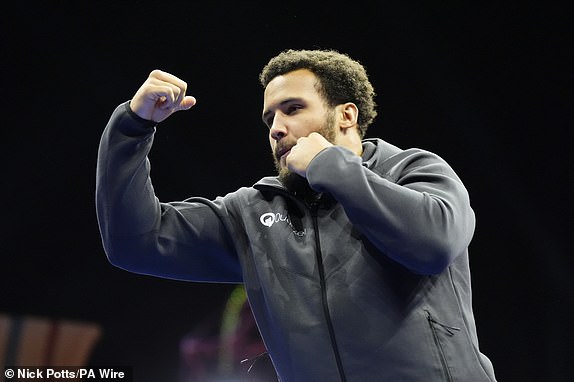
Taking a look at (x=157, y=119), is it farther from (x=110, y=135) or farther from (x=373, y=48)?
(x=373, y=48)

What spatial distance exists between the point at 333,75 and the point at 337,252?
46 centimetres

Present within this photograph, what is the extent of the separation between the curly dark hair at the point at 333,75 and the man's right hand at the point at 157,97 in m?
Result: 0.32

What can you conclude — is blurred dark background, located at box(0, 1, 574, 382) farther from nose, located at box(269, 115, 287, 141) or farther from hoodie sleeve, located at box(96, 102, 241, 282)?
nose, located at box(269, 115, 287, 141)

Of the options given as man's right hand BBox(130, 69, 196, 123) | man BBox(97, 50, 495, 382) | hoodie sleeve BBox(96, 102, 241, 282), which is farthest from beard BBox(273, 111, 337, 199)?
man's right hand BBox(130, 69, 196, 123)

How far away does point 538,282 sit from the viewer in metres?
3.27

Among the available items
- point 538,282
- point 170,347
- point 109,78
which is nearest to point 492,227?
point 538,282

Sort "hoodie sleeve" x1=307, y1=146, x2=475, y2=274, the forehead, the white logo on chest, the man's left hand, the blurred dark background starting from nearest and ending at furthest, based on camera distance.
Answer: "hoodie sleeve" x1=307, y1=146, x2=475, y2=274 < the man's left hand < the white logo on chest < the forehead < the blurred dark background

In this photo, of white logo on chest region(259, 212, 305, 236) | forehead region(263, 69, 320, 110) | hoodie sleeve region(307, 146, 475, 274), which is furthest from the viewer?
forehead region(263, 69, 320, 110)

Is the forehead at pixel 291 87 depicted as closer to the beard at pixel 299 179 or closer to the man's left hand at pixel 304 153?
the beard at pixel 299 179

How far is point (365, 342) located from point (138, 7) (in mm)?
2472

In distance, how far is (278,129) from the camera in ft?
4.18

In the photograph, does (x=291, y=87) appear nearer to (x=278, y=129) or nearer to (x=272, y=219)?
(x=278, y=129)

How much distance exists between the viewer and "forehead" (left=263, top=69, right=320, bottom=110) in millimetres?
1325

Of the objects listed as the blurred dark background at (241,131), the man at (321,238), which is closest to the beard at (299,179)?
the man at (321,238)
